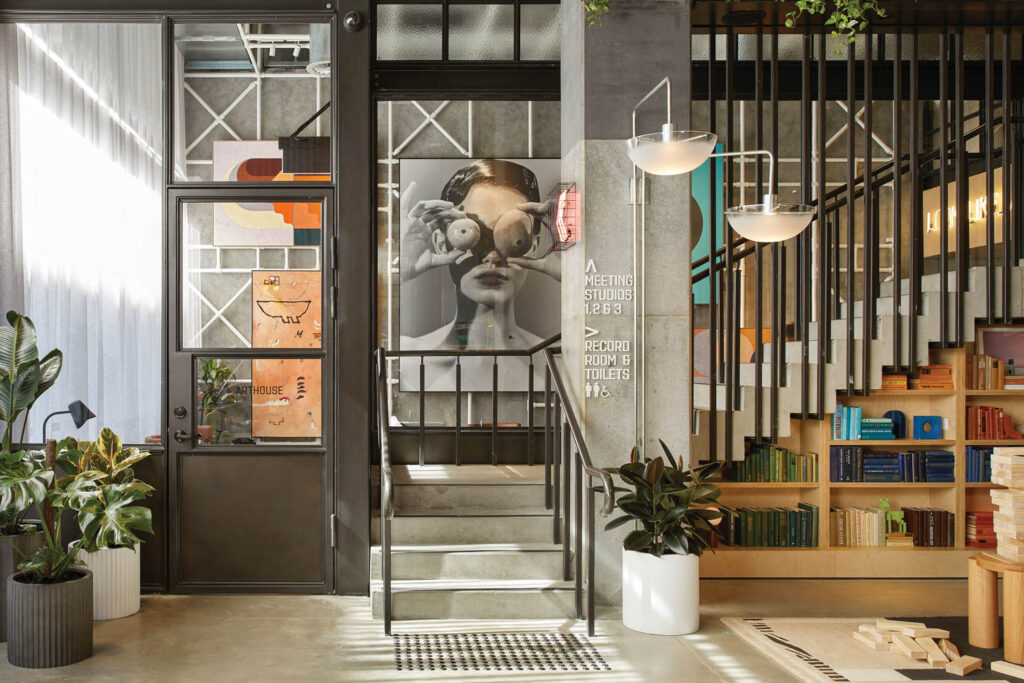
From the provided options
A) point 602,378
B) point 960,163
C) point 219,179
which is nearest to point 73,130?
point 219,179

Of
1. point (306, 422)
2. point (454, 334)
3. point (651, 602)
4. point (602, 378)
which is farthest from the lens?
point (454, 334)

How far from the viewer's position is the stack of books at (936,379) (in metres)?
6.17

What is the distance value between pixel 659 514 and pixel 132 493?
2599mm

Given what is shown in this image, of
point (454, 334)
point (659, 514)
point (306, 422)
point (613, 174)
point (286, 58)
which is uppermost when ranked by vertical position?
point (286, 58)

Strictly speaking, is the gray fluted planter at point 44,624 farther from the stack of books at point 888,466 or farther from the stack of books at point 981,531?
the stack of books at point 981,531

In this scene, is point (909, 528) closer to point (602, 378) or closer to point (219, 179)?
point (602, 378)

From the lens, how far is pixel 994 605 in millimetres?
4422

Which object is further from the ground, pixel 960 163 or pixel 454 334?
pixel 960 163

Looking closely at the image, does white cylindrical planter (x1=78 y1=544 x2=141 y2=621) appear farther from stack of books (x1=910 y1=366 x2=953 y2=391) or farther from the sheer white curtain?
stack of books (x1=910 y1=366 x2=953 y2=391)

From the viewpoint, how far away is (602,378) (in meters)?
5.11

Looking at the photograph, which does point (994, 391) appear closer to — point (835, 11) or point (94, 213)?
point (835, 11)

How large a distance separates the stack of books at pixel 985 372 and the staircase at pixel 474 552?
3.05m

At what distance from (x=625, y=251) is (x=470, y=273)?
244cm

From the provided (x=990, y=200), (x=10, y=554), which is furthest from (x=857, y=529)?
(x=10, y=554)
